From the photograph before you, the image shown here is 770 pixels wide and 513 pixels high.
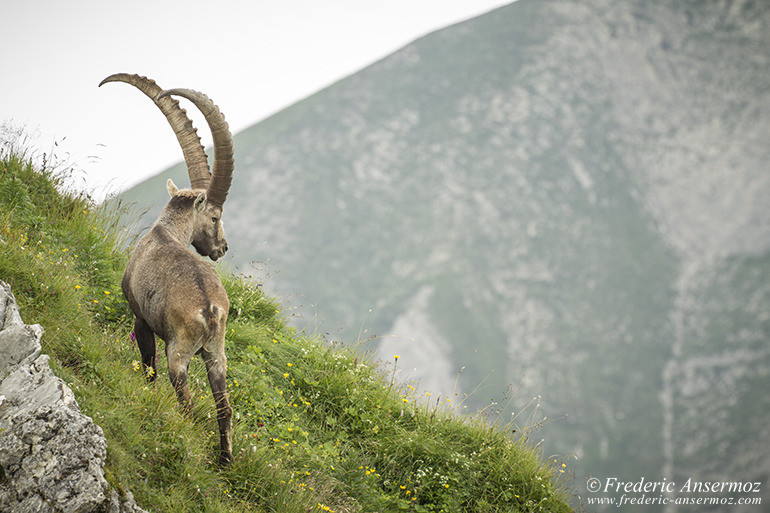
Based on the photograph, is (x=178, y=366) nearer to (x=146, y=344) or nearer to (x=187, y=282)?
(x=187, y=282)

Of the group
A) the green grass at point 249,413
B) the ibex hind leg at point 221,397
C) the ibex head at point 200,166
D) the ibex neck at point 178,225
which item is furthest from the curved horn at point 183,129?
the ibex hind leg at point 221,397

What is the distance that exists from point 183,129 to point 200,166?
0.54 m

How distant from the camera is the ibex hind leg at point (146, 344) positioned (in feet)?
20.7

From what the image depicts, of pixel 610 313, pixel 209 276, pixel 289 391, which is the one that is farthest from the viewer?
pixel 610 313

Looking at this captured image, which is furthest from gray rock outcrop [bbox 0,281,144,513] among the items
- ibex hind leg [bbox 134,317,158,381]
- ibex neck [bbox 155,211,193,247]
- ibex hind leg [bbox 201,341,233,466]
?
ibex neck [bbox 155,211,193,247]

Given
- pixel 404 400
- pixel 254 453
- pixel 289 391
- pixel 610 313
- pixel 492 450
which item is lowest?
pixel 610 313

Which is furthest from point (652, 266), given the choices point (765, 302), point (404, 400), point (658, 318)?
point (404, 400)

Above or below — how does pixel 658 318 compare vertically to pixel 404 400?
below

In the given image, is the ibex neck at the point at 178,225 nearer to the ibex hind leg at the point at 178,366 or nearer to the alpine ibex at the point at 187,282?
the alpine ibex at the point at 187,282

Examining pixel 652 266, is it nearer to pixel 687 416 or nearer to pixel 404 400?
pixel 687 416

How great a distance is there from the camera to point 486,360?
17038 cm

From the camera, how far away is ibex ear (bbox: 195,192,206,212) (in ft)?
23.2

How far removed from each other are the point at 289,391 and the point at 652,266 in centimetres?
21074

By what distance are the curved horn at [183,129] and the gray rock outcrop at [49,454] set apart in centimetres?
360
